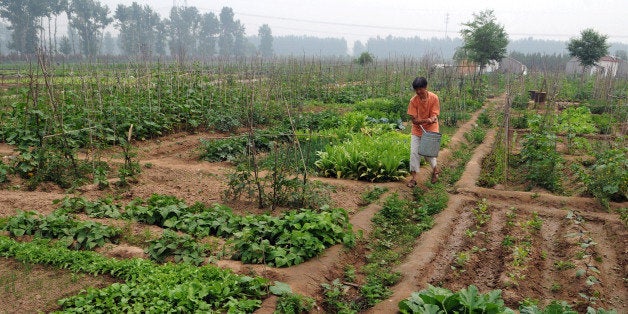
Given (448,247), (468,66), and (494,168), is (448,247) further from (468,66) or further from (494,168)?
(468,66)

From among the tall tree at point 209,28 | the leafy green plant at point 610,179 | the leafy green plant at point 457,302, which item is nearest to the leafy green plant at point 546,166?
the leafy green plant at point 610,179

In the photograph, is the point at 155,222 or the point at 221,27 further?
the point at 221,27

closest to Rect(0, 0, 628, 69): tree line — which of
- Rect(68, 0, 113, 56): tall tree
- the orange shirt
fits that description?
Rect(68, 0, 113, 56): tall tree

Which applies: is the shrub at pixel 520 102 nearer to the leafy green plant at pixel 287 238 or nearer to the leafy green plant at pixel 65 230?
the leafy green plant at pixel 287 238

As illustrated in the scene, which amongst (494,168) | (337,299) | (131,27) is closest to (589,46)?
(494,168)

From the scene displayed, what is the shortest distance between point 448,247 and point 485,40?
76.5 feet

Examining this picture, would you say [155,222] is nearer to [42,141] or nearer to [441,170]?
[42,141]

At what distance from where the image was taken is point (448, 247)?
17.4 feet

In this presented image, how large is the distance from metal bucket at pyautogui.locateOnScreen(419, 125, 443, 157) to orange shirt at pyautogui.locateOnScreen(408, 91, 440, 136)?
0.38 ft

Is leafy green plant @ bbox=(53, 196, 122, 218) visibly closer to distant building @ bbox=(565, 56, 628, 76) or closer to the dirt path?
the dirt path

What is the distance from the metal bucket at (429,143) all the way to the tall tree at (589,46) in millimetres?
26077

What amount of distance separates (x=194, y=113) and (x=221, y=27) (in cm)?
8217

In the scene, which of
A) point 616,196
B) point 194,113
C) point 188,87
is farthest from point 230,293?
point 188,87

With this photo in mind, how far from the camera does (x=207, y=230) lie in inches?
196
